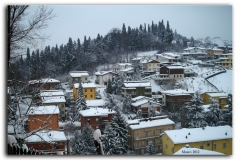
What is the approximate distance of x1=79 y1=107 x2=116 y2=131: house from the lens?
3750 millimetres

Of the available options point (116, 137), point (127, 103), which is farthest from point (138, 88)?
point (116, 137)

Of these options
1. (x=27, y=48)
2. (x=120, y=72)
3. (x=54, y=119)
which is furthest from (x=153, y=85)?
(x=27, y=48)

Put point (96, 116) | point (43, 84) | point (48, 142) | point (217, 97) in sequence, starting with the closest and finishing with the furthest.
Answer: point (48, 142) → point (43, 84) → point (217, 97) → point (96, 116)

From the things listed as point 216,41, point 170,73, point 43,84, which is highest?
point 216,41

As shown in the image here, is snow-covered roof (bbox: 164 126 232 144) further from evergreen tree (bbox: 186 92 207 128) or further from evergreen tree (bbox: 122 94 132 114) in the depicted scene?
evergreen tree (bbox: 122 94 132 114)

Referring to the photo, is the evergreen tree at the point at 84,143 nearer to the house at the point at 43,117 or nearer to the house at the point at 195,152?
the house at the point at 43,117

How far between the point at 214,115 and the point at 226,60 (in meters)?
0.75

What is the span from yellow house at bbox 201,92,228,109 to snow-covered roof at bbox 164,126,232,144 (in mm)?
310

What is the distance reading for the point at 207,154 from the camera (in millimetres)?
3193

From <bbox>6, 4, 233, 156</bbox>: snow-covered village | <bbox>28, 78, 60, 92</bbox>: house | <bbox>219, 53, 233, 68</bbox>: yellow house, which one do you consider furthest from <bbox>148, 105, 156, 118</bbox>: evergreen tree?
<bbox>28, 78, 60, 92</bbox>: house

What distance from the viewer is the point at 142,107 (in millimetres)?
3855

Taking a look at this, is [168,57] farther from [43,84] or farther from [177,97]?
[43,84]
